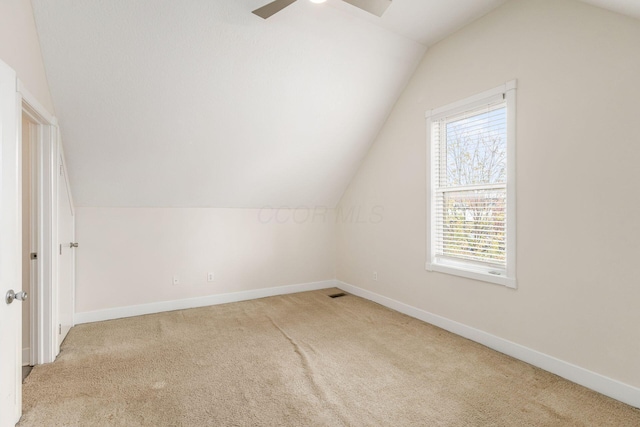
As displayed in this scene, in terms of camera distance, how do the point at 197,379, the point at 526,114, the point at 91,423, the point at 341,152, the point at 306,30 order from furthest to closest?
1. the point at 341,152
2. the point at 306,30
3. the point at 526,114
4. the point at 197,379
5. the point at 91,423

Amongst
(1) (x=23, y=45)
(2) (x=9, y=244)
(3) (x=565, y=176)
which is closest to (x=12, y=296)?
(2) (x=9, y=244)

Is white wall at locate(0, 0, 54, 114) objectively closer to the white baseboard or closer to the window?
the white baseboard

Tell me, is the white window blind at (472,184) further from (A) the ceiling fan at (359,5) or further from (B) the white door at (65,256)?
(B) the white door at (65,256)

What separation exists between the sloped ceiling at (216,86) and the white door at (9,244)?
98 cm

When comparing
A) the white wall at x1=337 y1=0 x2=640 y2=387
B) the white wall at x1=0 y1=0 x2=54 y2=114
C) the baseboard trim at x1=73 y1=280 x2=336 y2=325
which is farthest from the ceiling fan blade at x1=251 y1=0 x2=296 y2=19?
the baseboard trim at x1=73 y1=280 x2=336 y2=325

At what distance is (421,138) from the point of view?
368 centimetres

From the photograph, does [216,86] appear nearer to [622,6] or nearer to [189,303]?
[189,303]

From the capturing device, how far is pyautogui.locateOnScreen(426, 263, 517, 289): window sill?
2821mm

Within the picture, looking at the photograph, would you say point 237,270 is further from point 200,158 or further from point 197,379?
point 197,379

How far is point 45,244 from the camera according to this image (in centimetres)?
258

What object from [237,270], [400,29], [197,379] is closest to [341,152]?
[400,29]

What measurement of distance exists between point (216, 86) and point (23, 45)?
136cm

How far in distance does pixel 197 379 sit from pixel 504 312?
2.60 m

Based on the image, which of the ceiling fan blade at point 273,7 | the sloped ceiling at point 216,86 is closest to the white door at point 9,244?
the sloped ceiling at point 216,86
